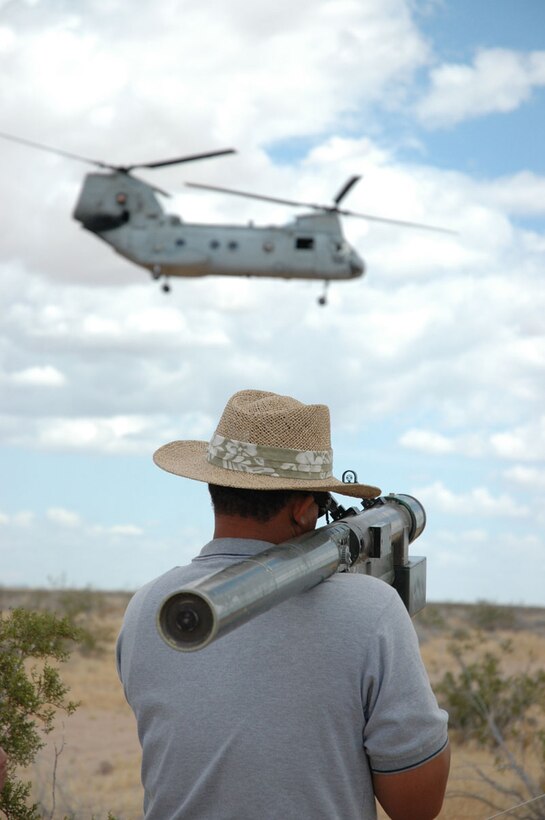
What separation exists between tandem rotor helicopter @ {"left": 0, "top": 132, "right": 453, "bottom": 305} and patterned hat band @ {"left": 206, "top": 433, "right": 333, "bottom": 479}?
23830 mm

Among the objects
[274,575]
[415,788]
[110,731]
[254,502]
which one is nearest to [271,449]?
[254,502]

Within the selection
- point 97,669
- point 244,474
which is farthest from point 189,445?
point 97,669

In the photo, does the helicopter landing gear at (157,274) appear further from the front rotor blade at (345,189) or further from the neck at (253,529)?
the neck at (253,529)

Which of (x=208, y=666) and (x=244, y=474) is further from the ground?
(x=244, y=474)

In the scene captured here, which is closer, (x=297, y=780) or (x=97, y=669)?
(x=297, y=780)

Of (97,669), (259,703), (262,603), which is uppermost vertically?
(262,603)

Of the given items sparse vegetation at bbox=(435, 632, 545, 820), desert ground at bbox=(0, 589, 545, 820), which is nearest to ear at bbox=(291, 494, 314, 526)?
desert ground at bbox=(0, 589, 545, 820)

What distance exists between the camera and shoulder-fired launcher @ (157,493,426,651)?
164cm

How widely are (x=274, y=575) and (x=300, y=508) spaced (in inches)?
16.1

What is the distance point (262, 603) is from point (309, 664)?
1.22 feet

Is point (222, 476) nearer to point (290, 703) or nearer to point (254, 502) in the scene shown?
point (254, 502)

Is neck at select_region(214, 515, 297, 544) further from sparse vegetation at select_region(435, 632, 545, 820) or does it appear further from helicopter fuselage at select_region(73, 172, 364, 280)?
helicopter fuselage at select_region(73, 172, 364, 280)

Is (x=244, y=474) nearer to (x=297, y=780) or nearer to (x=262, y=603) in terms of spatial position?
(x=262, y=603)

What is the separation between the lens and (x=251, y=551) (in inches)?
85.8
